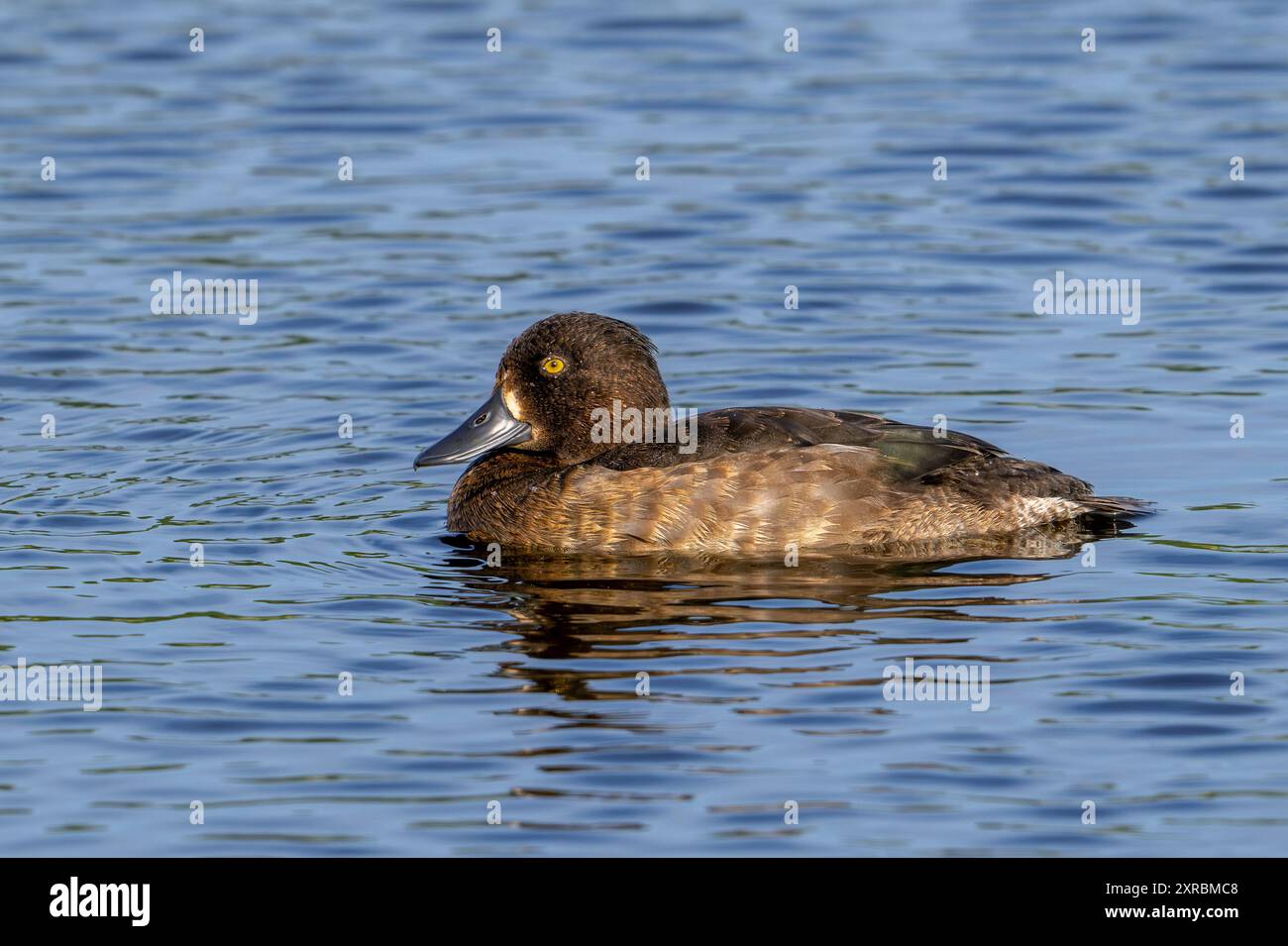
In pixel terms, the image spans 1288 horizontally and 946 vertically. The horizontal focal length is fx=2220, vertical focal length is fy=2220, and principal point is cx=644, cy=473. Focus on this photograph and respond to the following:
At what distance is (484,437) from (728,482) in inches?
59.9

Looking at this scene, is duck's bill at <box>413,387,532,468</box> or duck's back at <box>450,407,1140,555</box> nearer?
duck's back at <box>450,407,1140,555</box>

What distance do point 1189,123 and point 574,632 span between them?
1157cm

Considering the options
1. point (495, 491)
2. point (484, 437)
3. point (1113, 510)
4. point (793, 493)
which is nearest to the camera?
point (793, 493)

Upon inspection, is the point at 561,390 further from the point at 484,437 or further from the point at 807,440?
the point at 807,440

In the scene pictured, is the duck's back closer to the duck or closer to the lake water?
the duck

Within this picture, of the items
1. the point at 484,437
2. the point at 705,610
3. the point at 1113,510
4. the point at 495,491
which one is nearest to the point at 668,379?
the point at 484,437

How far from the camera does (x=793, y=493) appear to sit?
34.1 feet

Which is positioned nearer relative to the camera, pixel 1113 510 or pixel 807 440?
pixel 807 440

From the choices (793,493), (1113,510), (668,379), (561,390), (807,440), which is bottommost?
(1113,510)

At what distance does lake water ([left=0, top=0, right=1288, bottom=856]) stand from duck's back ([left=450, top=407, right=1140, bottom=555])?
8.7 inches

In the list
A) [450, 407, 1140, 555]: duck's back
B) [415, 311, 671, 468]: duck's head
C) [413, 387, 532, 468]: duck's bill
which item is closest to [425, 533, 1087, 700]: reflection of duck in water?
[450, 407, 1140, 555]: duck's back

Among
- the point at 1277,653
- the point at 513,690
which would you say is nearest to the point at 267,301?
the point at 513,690

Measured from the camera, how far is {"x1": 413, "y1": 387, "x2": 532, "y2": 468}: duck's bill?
1127 cm

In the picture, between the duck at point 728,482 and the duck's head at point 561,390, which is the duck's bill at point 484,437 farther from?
the duck at point 728,482
